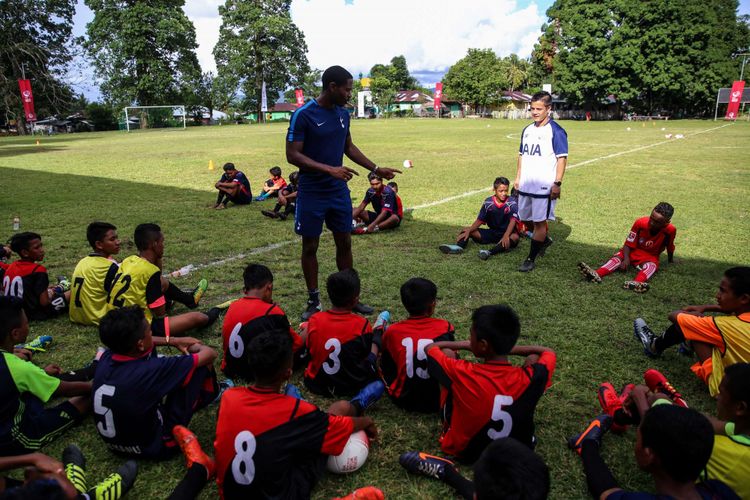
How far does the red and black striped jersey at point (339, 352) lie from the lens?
3.37 metres

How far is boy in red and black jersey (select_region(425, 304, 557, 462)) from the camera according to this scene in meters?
2.63

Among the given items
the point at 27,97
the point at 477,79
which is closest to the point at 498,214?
the point at 27,97

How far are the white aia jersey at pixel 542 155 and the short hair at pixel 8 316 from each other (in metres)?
5.49

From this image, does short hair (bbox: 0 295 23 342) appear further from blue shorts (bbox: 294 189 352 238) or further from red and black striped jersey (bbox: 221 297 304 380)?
blue shorts (bbox: 294 189 352 238)

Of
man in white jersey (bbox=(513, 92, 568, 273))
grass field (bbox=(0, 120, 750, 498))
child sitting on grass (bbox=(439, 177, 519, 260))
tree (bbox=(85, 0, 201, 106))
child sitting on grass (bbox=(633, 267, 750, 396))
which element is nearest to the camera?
grass field (bbox=(0, 120, 750, 498))

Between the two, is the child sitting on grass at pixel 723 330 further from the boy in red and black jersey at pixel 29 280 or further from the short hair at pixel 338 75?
the boy in red and black jersey at pixel 29 280

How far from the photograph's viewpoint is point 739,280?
10.6 feet

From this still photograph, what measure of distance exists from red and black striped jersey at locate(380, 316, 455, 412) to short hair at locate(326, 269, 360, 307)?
1.24 feet

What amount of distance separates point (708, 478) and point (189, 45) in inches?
2439

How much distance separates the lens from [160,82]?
166ft

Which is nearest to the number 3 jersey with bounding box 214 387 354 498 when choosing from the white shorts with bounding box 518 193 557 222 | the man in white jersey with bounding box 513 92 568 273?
the man in white jersey with bounding box 513 92 568 273

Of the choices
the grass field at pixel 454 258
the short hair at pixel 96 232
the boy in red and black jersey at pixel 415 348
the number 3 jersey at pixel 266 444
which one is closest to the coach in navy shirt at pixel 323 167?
the grass field at pixel 454 258

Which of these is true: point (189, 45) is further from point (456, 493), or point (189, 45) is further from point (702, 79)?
point (456, 493)

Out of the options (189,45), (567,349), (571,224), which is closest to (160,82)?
(189,45)
